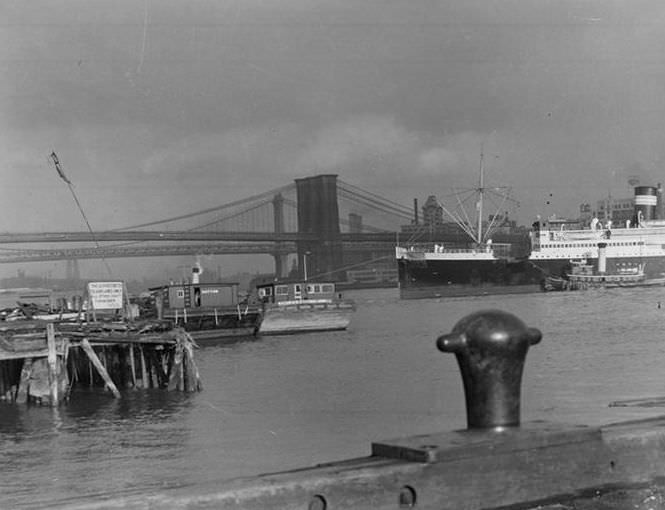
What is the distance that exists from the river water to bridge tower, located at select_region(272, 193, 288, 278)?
54935 mm

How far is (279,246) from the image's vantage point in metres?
102

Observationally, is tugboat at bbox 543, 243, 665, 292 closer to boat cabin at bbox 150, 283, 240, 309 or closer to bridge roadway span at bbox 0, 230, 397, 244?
bridge roadway span at bbox 0, 230, 397, 244

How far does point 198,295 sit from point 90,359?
26487mm

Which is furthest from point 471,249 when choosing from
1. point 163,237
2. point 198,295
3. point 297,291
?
point 198,295

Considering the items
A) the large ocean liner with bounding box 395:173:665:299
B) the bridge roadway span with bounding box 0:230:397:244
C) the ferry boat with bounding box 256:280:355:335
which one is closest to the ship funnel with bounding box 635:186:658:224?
the large ocean liner with bounding box 395:173:665:299

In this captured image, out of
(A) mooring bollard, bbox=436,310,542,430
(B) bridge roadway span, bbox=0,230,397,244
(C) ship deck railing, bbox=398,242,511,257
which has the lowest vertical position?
(A) mooring bollard, bbox=436,310,542,430

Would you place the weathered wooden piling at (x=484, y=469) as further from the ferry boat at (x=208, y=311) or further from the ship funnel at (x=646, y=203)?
the ship funnel at (x=646, y=203)

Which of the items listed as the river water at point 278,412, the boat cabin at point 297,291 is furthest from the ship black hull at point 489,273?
the river water at point 278,412

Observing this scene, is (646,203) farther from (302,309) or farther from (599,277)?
(302,309)

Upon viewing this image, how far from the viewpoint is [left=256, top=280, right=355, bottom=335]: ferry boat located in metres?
54.2

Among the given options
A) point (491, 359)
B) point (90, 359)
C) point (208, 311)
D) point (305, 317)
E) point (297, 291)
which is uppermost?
point (491, 359)

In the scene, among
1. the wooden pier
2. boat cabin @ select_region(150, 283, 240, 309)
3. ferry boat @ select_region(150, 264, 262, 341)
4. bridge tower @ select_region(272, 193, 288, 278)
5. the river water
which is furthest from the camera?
bridge tower @ select_region(272, 193, 288, 278)

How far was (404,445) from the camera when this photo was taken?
13.7ft

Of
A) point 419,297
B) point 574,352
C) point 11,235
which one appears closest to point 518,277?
point 419,297
